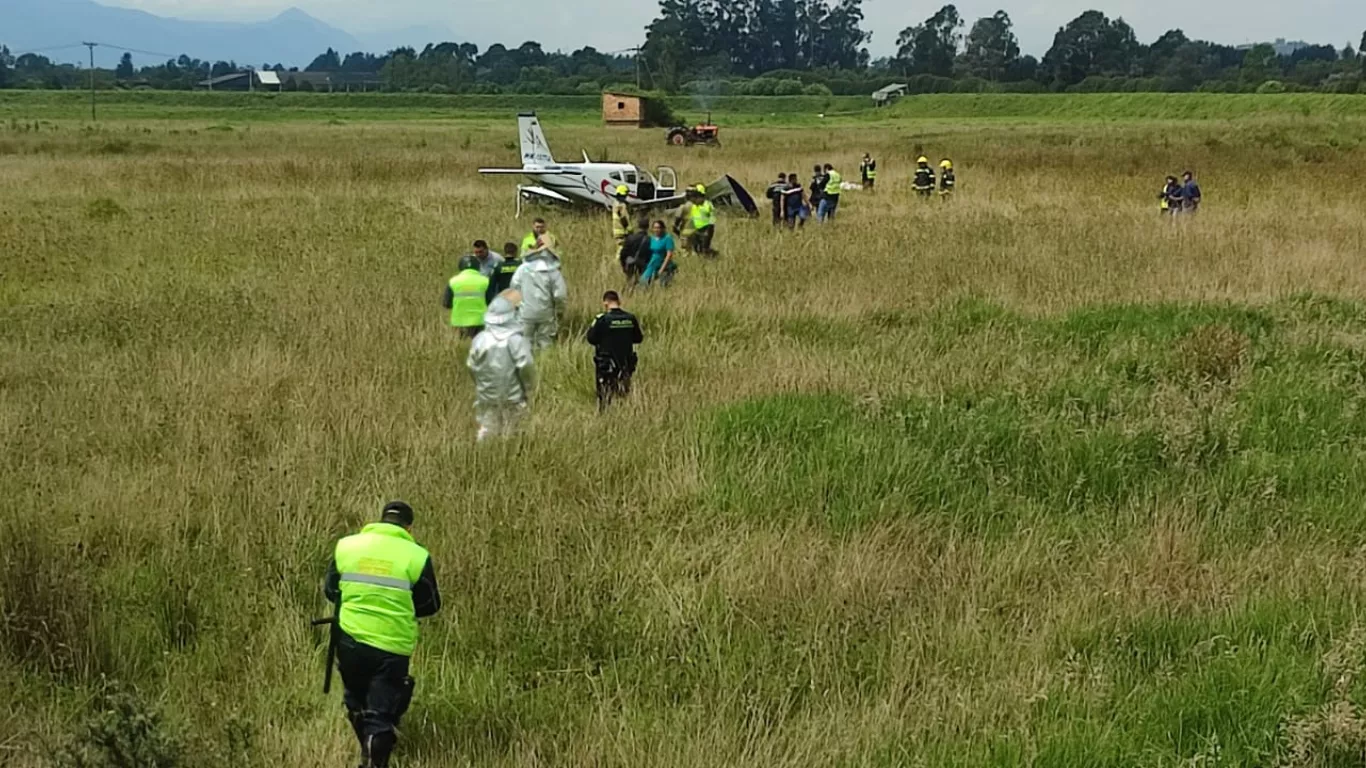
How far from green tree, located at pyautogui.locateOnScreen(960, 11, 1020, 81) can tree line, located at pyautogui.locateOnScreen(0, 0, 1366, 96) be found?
177mm

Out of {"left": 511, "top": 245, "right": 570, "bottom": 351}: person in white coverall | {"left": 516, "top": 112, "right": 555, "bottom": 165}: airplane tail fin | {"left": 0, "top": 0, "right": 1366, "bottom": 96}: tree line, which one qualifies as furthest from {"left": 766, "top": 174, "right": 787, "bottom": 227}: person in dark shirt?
{"left": 0, "top": 0, "right": 1366, "bottom": 96}: tree line

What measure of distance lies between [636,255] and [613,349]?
5632mm

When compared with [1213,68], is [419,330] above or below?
below

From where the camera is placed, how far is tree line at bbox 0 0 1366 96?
4547 inches

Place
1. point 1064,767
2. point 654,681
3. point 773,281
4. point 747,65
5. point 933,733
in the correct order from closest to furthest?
point 1064,767 < point 933,733 < point 654,681 < point 773,281 < point 747,65

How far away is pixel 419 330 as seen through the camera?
12023 millimetres

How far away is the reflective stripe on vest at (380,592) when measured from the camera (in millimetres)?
4633

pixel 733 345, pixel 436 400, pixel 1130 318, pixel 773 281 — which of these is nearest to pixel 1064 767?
pixel 436 400

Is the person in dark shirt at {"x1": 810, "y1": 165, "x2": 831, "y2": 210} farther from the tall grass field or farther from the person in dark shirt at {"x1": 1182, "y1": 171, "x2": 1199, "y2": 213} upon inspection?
the tall grass field

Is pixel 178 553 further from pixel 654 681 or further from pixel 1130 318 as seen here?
pixel 1130 318

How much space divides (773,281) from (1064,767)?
10.9 meters

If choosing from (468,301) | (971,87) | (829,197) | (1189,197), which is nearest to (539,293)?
(468,301)

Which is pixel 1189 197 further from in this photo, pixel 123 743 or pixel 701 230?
pixel 123 743

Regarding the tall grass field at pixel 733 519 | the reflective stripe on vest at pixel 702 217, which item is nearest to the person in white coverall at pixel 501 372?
the tall grass field at pixel 733 519
